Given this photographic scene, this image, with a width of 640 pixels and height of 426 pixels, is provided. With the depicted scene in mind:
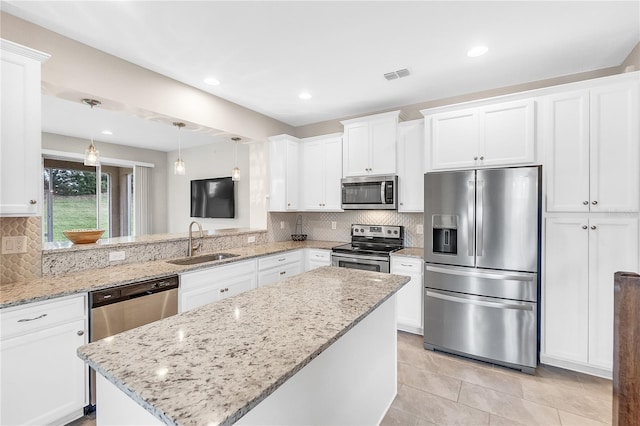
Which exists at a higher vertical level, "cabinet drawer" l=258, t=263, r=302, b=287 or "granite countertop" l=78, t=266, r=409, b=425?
"granite countertop" l=78, t=266, r=409, b=425

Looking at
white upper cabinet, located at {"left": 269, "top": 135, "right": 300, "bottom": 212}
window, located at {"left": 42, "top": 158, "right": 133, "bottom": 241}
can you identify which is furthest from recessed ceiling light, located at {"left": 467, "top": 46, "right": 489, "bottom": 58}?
window, located at {"left": 42, "top": 158, "right": 133, "bottom": 241}

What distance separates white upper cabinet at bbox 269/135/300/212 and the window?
12.8 ft

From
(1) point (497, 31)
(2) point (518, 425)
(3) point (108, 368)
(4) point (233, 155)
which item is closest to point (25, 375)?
(3) point (108, 368)

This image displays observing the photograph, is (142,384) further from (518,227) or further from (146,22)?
(518,227)

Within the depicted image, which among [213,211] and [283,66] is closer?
[283,66]

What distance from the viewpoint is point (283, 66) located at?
108 inches

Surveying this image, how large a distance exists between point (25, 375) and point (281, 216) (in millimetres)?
3231

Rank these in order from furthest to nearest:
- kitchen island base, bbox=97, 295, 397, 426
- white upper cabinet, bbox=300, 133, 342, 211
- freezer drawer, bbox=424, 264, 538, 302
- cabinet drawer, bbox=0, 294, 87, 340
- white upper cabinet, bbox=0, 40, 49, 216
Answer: white upper cabinet, bbox=300, 133, 342, 211, freezer drawer, bbox=424, 264, 538, 302, white upper cabinet, bbox=0, 40, 49, 216, cabinet drawer, bbox=0, 294, 87, 340, kitchen island base, bbox=97, 295, 397, 426

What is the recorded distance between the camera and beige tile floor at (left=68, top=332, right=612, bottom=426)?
1985mm

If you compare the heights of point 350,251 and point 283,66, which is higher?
point 283,66

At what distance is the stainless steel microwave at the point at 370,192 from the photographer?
3.58m

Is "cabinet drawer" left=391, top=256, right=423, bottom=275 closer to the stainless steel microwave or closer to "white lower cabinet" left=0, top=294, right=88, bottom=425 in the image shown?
the stainless steel microwave

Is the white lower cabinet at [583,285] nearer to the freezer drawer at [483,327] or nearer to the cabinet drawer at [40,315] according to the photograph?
the freezer drawer at [483,327]

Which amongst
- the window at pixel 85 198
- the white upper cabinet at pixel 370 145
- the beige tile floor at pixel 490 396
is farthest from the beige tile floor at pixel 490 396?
the window at pixel 85 198
